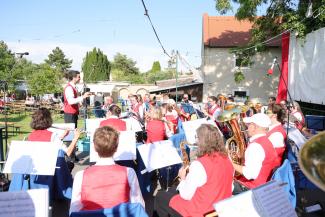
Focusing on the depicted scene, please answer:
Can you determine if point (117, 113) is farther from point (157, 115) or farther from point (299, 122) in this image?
point (299, 122)

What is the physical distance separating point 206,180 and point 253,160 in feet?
3.05

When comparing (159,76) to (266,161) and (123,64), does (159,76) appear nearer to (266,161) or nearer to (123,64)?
(123,64)

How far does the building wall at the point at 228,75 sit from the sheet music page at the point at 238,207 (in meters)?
22.0

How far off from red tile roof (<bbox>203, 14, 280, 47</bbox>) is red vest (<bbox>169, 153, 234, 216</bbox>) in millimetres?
20979

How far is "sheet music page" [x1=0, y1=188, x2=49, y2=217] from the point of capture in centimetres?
197

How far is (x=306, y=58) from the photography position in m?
12.2

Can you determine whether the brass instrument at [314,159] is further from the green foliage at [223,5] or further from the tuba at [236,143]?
the green foliage at [223,5]

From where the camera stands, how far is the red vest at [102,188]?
258 centimetres

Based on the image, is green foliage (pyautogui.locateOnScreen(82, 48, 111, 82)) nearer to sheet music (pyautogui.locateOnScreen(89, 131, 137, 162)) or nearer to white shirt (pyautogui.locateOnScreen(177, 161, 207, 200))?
sheet music (pyautogui.locateOnScreen(89, 131, 137, 162))

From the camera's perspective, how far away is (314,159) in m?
1.49

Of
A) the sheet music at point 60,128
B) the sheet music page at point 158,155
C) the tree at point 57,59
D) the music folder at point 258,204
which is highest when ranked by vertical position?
the tree at point 57,59

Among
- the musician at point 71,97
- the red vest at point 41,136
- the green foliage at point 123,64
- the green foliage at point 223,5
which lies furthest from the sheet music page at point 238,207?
the green foliage at point 123,64

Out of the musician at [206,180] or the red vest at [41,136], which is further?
the red vest at [41,136]

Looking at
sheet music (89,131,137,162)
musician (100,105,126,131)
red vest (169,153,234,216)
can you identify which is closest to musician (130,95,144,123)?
musician (100,105,126,131)
